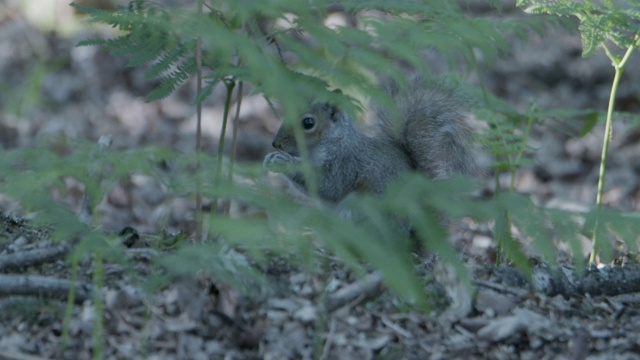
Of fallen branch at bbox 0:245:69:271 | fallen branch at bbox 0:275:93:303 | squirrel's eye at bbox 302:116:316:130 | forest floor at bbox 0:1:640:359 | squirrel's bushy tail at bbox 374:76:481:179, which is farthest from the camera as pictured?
squirrel's eye at bbox 302:116:316:130

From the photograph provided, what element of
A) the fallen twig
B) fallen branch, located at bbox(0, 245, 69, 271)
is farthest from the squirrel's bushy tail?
fallen branch, located at bbox(0, 245, 69, 271)

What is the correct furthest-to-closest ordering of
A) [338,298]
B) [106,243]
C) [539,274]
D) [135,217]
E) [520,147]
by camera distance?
[135,217]
[520,147]
[539,274]
[338,298]
[106,243]

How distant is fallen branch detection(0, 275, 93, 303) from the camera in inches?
113

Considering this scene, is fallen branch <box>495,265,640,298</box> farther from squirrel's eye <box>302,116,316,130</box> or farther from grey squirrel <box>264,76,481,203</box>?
squirrel's eye <box>302,116,316,130</box>

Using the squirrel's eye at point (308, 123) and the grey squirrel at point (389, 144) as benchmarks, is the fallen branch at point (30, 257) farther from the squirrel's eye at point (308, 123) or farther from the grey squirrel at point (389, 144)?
the squirrel's eye at point (308, 123)

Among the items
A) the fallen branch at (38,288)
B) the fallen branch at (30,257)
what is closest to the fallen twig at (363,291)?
the fallen branch at (38,288)

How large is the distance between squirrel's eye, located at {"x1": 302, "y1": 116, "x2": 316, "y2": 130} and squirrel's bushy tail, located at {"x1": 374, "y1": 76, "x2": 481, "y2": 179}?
1.49 feet

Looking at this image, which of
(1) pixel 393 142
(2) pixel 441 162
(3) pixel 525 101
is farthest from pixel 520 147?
(3) pixel 525 101

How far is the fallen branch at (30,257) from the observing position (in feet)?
9.92

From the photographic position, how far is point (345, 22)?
27.1ft

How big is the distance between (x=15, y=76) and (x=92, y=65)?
2.31ft

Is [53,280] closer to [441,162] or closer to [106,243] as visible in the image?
[106,243]

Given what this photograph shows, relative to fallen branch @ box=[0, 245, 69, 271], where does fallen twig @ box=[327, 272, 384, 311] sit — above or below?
above

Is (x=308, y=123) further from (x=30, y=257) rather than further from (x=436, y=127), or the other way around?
(x=30, y=257)
